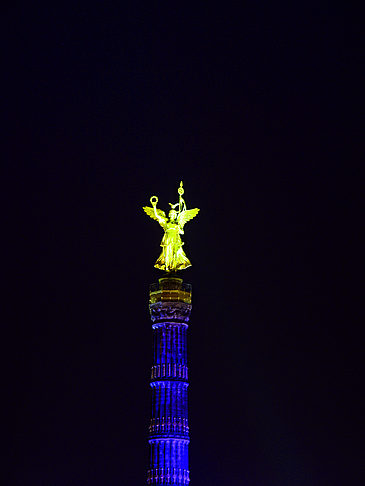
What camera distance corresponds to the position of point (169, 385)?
67250 millimetres

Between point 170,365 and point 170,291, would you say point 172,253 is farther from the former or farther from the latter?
point 170,365

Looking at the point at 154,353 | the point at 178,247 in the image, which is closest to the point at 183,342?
the point at 154,353

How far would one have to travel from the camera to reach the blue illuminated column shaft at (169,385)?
215 feet

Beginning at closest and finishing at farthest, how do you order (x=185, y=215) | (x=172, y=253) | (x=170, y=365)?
(x=170, y=365) < (x=172, y=253) < (x=185, y=215)

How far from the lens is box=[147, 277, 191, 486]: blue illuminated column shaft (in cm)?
6556

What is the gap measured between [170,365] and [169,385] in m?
1.31

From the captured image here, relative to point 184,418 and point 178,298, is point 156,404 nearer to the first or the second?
point 184,418

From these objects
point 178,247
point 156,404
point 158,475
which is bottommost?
point 158,475

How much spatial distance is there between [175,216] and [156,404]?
12.5m

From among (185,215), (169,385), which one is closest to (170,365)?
(169,385)

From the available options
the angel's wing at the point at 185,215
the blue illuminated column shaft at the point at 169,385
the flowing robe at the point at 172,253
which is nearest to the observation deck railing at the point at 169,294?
the blue illuminated column shaft at the point at 169,385

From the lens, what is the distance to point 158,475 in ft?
214

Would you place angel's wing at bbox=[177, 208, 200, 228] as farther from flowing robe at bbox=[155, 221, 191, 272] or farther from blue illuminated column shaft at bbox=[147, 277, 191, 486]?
blue illuminated column shaft at bbox=[147, 277, 191, 486]

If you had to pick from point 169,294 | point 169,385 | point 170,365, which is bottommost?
point 169,385
